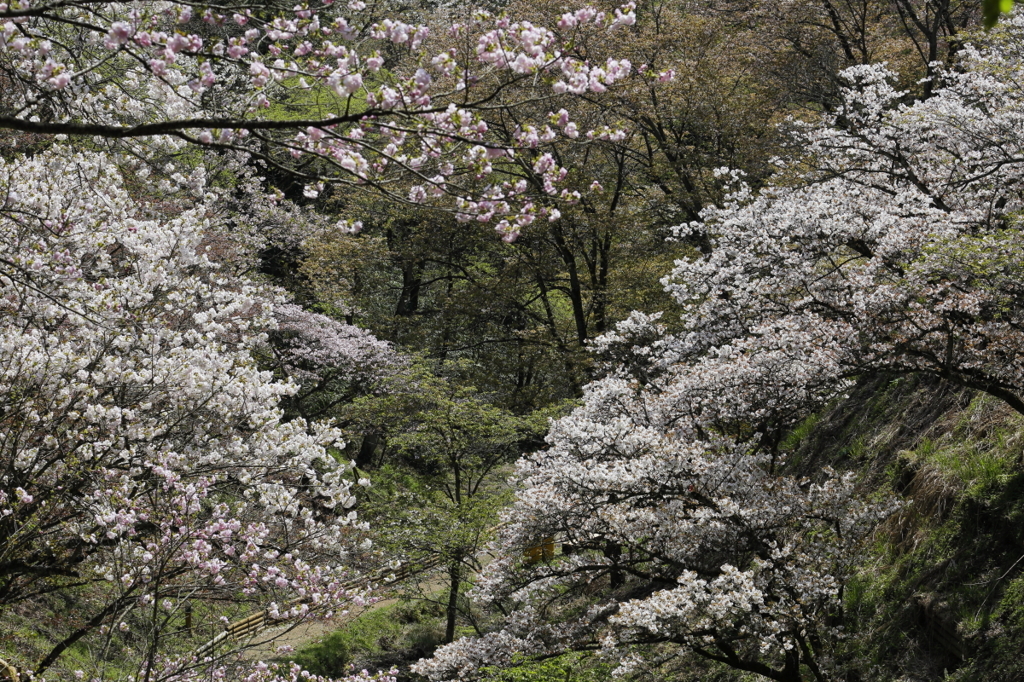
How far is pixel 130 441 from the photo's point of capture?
22.4ft

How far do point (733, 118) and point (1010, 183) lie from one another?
424 inches

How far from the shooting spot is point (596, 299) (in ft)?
60.7

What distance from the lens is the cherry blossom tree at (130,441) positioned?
596cm

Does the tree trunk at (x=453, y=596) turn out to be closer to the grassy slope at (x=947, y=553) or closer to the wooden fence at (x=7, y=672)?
the grassy slope at (x=947, y=553)

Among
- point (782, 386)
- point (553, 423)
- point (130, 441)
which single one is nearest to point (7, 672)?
point (130, 441)

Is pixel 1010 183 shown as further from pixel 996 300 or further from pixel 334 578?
pixel 334 578

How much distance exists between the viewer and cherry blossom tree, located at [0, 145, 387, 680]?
5.96 metres

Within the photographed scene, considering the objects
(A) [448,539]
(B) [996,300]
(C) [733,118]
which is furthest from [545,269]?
(B) [996,300]

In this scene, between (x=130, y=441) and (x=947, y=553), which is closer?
(x=130, y=441)

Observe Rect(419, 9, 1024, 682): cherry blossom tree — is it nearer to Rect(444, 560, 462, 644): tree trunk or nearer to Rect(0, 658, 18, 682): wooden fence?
Rect(444, 560, 462, 644): tree trunk

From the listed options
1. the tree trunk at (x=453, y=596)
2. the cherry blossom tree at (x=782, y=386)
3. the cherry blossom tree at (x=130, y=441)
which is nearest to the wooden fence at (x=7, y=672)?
the cherry blossom tree at (x=130, y=441)

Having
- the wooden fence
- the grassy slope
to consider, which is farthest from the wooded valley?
the wooden fence

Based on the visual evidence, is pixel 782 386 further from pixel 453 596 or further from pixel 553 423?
pixel 453 596

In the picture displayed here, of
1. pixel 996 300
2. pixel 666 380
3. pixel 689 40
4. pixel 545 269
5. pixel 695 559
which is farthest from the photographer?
pixel 545 269
